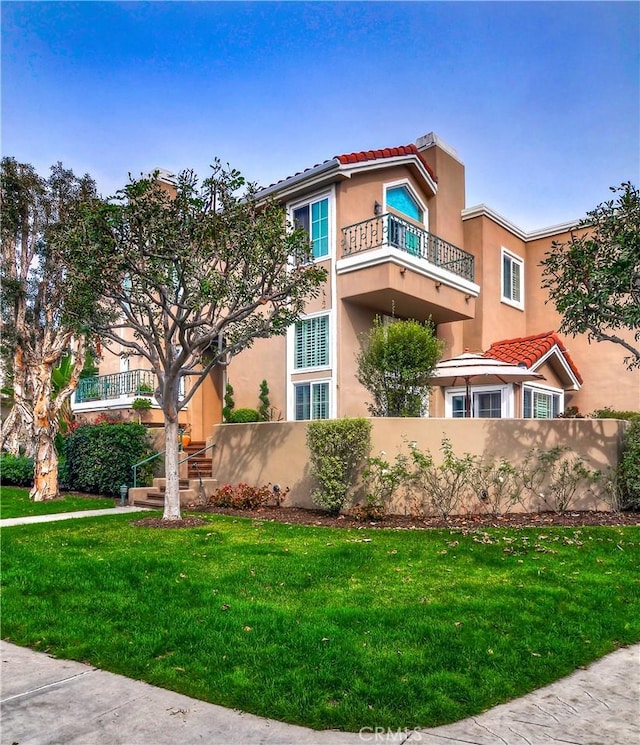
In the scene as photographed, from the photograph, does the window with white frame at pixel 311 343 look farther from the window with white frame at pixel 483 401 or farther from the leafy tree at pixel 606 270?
the leafy tree at pixel 606 270

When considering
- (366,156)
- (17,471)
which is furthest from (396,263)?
(17,471)

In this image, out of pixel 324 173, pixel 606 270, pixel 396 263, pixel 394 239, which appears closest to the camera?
pixel 606 270

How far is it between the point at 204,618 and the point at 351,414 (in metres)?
10.6

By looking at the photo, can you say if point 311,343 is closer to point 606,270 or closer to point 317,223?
point 317,223

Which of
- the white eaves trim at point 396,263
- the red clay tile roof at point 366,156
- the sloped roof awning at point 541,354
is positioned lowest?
the sloped roof awning at point 541,354

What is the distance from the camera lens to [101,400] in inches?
868

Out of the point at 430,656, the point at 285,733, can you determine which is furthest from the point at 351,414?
the point at 285,733

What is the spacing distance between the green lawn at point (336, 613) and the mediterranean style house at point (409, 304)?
767 centimetres

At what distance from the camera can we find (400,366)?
45.5ft

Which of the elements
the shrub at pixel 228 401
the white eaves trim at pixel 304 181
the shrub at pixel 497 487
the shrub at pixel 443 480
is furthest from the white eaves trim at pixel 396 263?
the shrub at pixel 497 487

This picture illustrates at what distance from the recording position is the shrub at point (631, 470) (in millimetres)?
11969

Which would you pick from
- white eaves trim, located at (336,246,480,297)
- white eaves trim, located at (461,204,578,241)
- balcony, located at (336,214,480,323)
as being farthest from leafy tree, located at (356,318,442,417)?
white eaves trim, located at (461,204,578,241)

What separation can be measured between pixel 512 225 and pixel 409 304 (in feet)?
23.5

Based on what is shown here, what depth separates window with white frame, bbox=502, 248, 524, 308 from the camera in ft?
69.5
